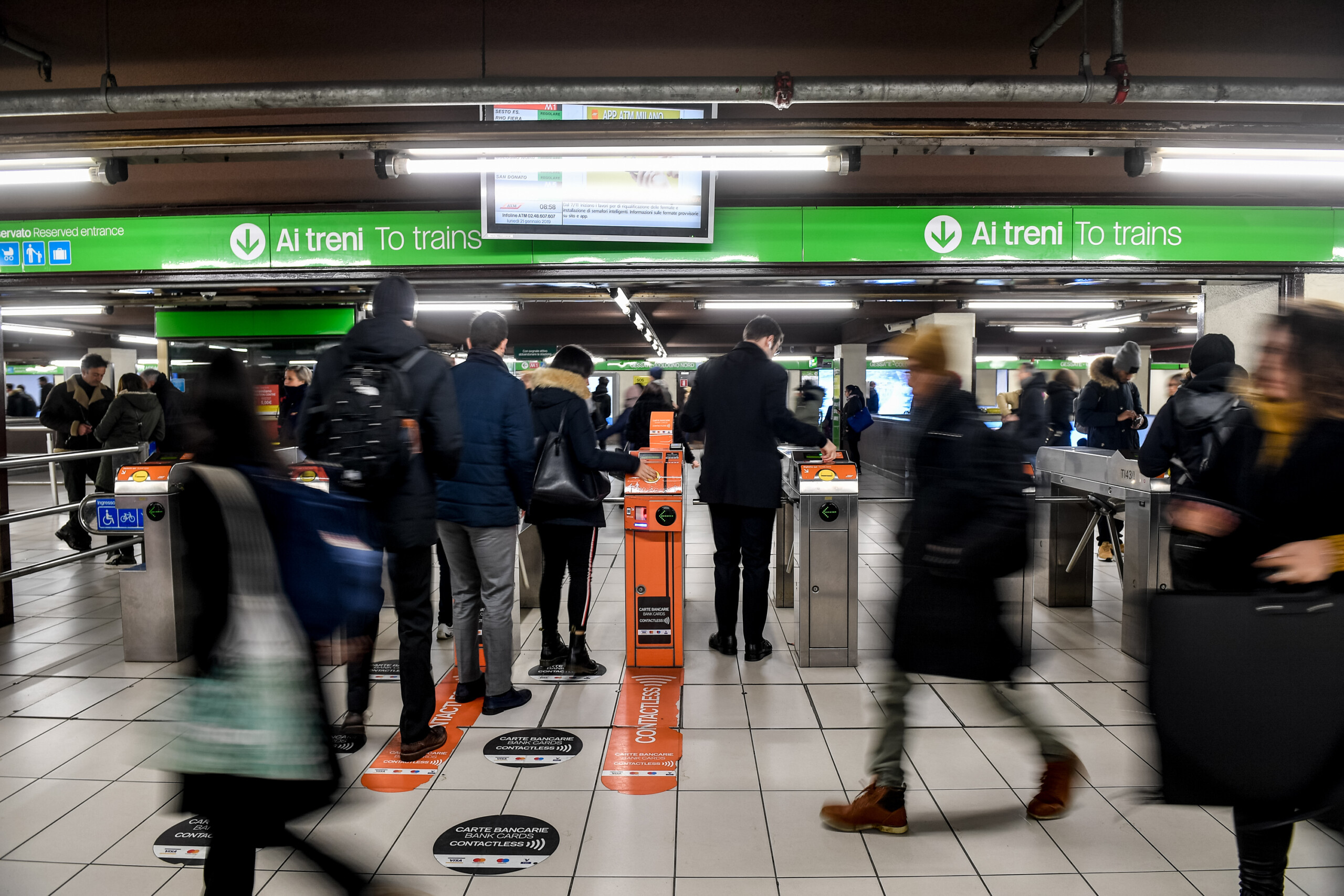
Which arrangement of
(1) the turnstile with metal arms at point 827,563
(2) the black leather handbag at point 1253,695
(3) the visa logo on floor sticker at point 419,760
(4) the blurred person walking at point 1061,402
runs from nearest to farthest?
(2) the black leather handbag at point 1253,695 → (3) the visa logo on floor sticker at point 419,760 → (1) the turnstile with metal arms at point 827,563 → (4) the blurred person walking at point 1061,402

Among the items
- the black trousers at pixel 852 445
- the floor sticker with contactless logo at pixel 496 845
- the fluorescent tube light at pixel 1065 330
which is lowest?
the floor sticker with contactless logo at pixel 496 845

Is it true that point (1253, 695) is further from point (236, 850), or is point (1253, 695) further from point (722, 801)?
point (236, 850)

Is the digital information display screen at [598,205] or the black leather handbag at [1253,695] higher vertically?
the digital information display screen at [598,205]

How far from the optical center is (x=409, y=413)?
7.76 feet

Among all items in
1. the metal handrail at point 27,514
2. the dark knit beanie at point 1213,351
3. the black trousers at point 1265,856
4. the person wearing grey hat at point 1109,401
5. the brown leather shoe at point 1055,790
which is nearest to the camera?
the black trousers at point 1265,856

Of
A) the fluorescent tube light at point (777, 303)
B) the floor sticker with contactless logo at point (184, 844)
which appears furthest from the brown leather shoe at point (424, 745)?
the fluorescent tube light at point (777, 303)

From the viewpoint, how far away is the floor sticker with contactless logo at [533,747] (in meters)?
2.72

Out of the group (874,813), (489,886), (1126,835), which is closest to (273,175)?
(489,886)

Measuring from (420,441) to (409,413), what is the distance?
135 millimetres

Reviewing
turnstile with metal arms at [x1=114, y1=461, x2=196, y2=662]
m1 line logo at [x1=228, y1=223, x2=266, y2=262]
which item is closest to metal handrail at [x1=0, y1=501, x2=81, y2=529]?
turnstile with metal arms at [x1=114, y1=461, x2=196, y2=662]

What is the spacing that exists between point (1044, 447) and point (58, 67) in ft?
20.3

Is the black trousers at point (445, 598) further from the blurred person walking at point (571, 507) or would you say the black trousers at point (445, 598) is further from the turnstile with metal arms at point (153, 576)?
the turnstile with metal arms at point (153, 576)

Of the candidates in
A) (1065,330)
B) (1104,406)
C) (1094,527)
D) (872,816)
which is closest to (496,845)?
(872,816)

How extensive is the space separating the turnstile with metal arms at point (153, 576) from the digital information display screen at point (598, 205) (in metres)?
2.20
